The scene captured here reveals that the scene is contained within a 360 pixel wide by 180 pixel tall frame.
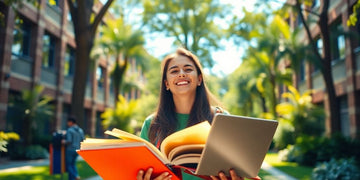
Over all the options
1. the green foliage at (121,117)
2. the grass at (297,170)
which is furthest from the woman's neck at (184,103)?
the green foliage at (121,117)

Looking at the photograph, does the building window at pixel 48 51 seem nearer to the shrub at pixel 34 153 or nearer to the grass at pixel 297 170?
the shrub at pixel 34 153

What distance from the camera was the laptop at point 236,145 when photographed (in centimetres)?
168

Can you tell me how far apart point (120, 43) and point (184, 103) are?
24075mm

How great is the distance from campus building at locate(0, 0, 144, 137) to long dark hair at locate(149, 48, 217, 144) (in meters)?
12.8

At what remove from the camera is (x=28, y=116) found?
1694cm

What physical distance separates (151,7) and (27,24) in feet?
42.9

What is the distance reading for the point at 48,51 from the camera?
71.8 ft

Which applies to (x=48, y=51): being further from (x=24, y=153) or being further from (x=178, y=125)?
(x=178, y=125)

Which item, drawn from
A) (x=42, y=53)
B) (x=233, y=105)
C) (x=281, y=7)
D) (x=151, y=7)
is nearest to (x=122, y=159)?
(x=281, y=7)

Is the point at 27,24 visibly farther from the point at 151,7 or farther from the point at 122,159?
the point at 122,159

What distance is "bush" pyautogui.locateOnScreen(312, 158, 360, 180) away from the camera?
27.2 ft

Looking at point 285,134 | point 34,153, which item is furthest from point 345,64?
point 34,153

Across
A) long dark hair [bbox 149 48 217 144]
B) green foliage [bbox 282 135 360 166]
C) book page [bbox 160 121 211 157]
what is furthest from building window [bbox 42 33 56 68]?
book page [bbox 160 121 211 157]

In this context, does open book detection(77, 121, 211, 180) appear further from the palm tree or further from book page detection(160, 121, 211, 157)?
the palm tree
